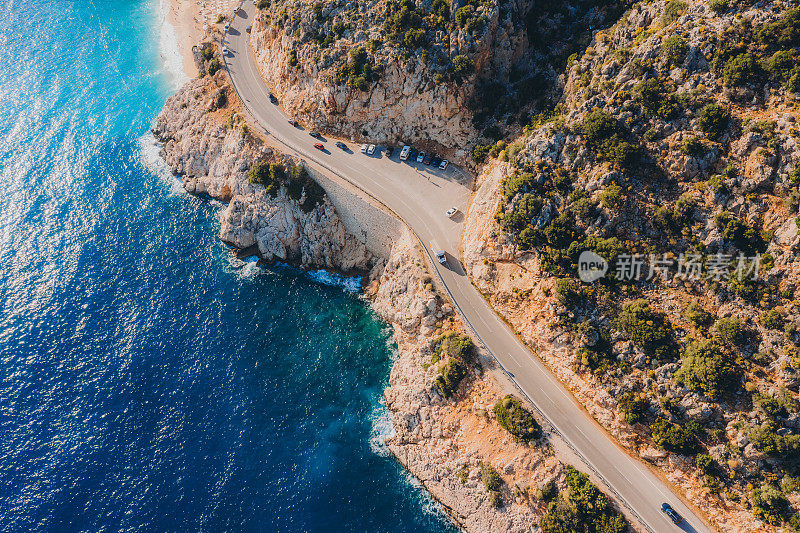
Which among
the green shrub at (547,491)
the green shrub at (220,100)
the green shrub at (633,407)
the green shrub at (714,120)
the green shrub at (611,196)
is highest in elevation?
the green shrub at (714,120)

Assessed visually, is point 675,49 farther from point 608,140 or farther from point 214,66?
point 214,66

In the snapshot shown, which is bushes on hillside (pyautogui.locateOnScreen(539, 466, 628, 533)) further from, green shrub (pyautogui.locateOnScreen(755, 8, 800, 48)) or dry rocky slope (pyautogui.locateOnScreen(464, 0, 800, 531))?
green shrub (pyautogui.locateOnScreen(755, 8, 800, 48))

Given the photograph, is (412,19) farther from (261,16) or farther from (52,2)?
(52,2)

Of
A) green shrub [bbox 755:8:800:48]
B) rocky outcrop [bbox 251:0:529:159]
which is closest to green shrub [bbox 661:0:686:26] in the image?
green shrub [bbox 755:8:800:48]

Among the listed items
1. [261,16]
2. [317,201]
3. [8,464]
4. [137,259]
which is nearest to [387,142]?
[317,201]

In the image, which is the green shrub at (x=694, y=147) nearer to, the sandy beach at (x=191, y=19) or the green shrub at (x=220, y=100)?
the green shrub at (x=220, y=100)

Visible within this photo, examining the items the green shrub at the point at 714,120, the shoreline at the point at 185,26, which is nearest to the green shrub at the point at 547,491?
the green shrub at the point at 714,120
